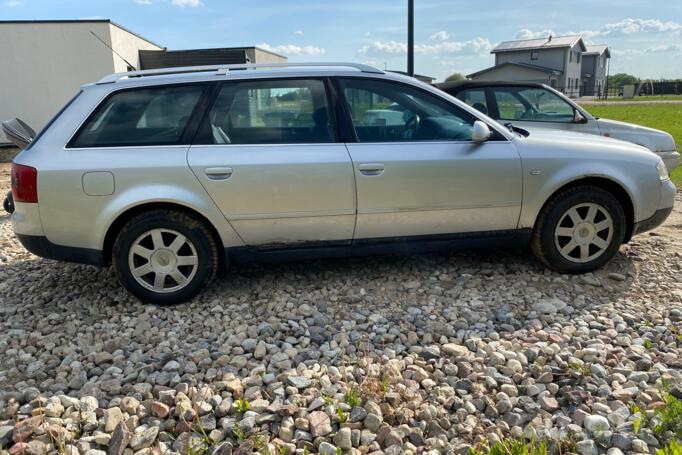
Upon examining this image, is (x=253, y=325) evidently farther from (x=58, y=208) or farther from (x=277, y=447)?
(x=58, y=208)

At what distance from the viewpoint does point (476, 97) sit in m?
7.16

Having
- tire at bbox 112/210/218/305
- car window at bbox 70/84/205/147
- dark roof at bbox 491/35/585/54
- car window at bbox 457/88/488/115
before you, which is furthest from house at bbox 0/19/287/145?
dark roof at bbox 491/35/585/54

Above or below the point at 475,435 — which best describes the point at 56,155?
above

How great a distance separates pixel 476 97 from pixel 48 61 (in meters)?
12.3

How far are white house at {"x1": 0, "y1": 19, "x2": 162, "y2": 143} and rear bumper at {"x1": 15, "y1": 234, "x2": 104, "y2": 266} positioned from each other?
11.9 meters

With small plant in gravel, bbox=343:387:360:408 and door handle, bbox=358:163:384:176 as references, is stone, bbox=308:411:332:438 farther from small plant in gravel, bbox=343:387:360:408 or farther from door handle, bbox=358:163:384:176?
door handle, bbox=358:163:384:176

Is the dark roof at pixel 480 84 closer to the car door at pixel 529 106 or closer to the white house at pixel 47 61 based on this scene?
the car door at pixel 529 106

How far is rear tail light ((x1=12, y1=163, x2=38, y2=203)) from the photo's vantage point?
3738 mm

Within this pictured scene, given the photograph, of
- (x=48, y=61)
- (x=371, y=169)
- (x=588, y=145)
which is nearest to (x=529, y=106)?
(x=588, y=145)

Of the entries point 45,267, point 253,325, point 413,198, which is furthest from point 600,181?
point 45,267

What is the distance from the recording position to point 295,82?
4.12 m

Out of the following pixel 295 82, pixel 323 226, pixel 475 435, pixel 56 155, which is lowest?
pixel 475 435

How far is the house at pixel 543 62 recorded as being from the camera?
53219mm

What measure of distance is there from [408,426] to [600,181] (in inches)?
112
